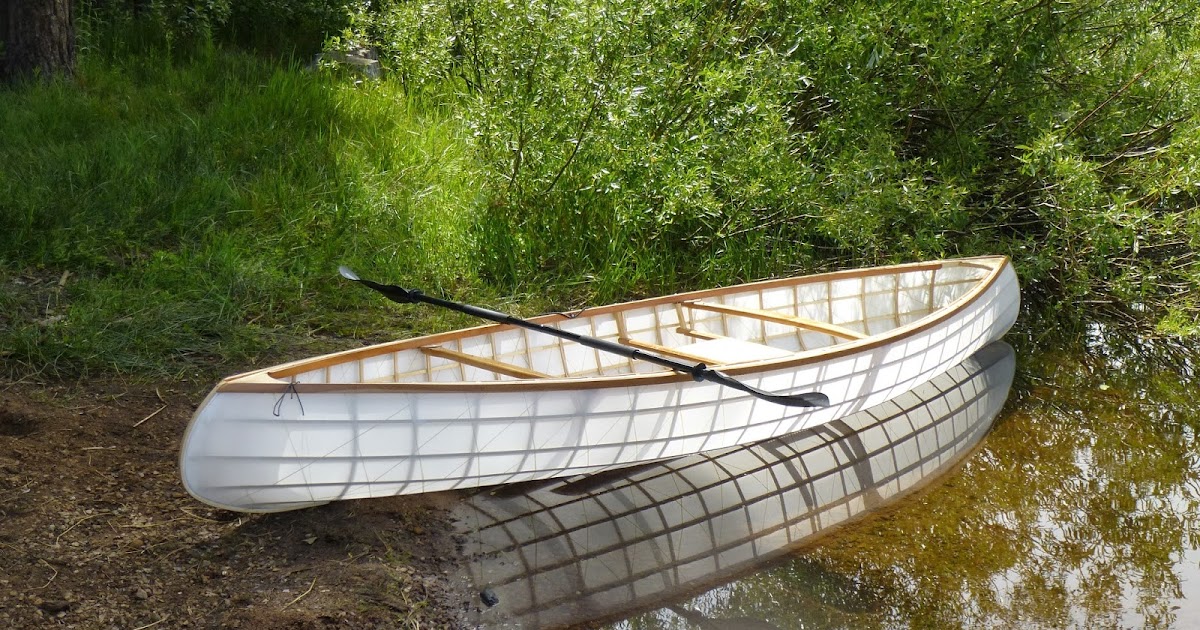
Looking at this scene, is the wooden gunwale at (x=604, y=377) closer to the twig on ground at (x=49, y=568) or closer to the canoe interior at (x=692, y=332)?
the canoe interior at (x=692, y=332)

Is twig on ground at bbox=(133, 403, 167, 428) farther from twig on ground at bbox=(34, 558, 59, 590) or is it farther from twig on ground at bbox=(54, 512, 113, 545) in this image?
twig on ground at bbox=(34, 558, 59, 590)

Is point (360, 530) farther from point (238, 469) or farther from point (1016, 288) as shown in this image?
point (1016, 288)

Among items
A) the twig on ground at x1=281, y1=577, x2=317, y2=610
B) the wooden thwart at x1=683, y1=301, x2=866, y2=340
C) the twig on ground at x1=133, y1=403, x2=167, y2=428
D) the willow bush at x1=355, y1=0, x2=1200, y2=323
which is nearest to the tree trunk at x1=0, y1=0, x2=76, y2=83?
the willow bush at x1=355, y1=0, x2=1200, y2=323

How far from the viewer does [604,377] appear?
4094 millimetres

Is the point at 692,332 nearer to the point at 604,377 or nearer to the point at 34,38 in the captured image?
the point at 604,377

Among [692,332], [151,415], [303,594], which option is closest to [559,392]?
[303,594]

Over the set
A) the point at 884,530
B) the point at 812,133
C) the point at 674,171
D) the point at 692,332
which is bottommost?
the point at 884,530

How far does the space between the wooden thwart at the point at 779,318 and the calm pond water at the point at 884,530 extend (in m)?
0.48

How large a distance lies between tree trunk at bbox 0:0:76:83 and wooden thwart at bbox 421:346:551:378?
5379 mm

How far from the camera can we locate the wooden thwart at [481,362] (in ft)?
14.2

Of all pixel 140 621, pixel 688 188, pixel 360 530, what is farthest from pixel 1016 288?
pixel 140 621

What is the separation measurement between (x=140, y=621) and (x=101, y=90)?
6.01 m

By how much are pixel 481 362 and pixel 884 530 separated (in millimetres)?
1786

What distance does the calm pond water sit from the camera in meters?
3.68
